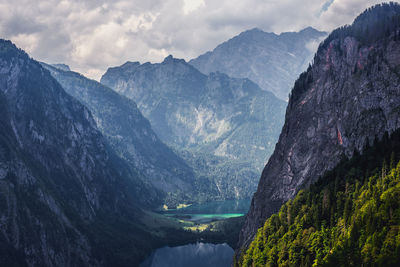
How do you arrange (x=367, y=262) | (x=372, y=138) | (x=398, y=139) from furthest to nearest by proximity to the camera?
(x=372, y=138) → (x=398, y=139) → (x=367, y=262)

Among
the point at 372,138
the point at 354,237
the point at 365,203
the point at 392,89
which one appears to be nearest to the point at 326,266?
the point at 354,237

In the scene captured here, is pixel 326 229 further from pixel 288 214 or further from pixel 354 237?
pixel 288 214

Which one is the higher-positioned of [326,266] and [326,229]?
[326,229]

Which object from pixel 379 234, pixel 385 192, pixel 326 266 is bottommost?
pixel 326 266

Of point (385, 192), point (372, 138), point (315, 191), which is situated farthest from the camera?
point (372, 138)

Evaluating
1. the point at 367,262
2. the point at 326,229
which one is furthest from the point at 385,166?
the point at 367,262

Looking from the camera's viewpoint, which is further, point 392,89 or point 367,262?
point 392,89
